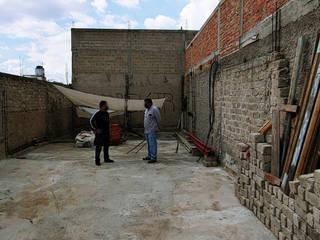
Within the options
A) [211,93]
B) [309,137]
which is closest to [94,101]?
[211,93]

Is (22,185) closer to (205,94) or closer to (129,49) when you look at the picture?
(205,94)

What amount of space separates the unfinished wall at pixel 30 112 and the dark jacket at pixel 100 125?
2.35m

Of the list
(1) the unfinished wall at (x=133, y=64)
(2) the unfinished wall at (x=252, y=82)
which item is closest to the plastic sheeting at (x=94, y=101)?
(1) the unfinished wall at (x=133, y=64)

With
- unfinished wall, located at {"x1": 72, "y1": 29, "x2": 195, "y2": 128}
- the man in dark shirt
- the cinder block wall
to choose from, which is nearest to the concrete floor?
the cinder block wall

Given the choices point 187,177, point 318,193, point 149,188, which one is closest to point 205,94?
point 187,177

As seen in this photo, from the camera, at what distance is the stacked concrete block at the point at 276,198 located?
6.88 feet

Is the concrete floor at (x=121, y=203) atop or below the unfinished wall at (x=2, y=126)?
below

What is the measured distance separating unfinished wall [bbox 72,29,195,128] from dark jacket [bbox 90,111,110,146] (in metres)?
5.65

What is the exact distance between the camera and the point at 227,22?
17.9ft

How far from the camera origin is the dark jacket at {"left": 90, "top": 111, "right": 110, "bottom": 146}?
19.3 ft

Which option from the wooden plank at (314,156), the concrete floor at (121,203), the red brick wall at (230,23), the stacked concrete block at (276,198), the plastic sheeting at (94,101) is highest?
the red brick wall at (230,23)

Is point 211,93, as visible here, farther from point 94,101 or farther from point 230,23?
point 94,101

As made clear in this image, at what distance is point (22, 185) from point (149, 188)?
2083 millimetres

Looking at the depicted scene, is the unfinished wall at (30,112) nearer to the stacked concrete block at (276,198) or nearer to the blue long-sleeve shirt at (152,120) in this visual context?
the blue long-sleeve shirt at (152,120)
